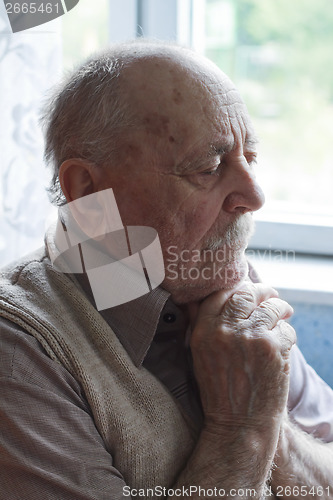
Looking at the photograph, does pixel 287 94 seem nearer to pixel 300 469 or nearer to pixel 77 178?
pixel 77 178

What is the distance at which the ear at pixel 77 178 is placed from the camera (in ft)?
3.72

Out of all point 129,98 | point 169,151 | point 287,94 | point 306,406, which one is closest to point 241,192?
point 169,151

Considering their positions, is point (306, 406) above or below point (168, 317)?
below

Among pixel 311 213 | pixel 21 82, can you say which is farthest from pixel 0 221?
pixel 311 213

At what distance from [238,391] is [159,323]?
0.22m

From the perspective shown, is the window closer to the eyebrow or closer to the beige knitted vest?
the eyebrow

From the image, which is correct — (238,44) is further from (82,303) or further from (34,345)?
(34,345)

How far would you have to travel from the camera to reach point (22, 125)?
1.55m

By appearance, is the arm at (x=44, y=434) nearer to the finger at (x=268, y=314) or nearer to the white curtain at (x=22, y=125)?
the finger at (x=268, y=314)

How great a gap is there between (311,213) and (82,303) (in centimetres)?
112

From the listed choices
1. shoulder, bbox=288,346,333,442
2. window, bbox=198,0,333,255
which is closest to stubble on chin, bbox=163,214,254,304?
shoulder, bbox=288,346,333,442

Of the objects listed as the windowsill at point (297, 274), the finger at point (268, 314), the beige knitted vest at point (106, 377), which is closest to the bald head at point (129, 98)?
the beige knitted vest at point (106, 377)

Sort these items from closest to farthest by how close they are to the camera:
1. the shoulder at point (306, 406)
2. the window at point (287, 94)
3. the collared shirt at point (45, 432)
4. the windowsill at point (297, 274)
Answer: the collared shirt at point (45, 432) < the shoulder at point (306, 406) < the windowsill at point (297, 274) < the window at point (287, 94)

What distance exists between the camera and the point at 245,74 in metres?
1.92
